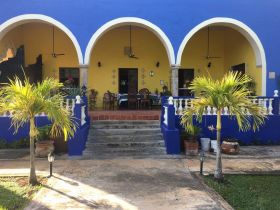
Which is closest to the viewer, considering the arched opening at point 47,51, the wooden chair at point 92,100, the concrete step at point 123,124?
the concrete step at point 123,124

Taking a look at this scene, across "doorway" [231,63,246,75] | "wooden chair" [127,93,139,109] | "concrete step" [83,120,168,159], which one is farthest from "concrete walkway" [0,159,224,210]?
"doorway" [231,63,246,75]

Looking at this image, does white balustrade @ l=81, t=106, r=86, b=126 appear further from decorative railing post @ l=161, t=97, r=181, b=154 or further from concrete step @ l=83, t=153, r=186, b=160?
decorative railing post @ l=161, t=97, r=181, b=154

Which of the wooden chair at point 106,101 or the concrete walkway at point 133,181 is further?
the wooden chair at point 106,101

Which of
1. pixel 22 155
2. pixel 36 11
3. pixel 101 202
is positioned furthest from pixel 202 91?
pixel 36 11

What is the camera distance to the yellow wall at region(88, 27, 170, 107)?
17.3m

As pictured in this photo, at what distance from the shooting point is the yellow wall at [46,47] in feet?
55.9

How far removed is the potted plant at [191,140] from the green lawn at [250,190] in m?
2.43

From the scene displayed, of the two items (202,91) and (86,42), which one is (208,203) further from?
(86,42)

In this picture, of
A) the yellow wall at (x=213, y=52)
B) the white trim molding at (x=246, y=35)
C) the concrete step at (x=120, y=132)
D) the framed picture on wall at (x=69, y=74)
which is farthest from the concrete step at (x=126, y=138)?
the yellow wall at (x=213, y=52)

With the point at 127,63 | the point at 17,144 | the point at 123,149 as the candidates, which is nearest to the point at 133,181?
the point at 123,149

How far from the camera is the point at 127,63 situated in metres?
17.5

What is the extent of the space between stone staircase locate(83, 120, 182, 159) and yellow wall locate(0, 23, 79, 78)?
5679 mm

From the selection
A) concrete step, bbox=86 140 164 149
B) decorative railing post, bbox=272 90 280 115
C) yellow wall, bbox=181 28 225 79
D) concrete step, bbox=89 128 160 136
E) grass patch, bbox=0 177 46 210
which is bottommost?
grass patch, bbox=0 177 46 210

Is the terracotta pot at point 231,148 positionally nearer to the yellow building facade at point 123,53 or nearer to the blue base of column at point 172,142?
the blue base of column at point 172,142
